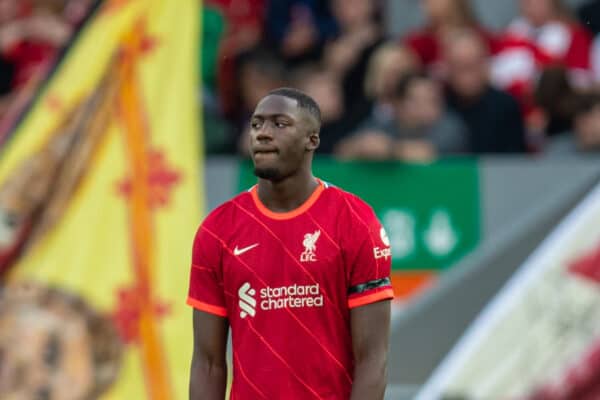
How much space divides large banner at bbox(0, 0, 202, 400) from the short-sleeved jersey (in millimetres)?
3666

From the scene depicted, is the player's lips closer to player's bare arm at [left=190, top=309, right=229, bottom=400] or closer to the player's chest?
the player's chest

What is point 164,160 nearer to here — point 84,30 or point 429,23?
point 84,30

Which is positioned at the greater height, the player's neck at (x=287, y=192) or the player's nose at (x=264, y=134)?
the player's nose at (x=264, y=134)

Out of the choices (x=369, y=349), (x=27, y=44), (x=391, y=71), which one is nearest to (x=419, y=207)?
(x=391, y=71)

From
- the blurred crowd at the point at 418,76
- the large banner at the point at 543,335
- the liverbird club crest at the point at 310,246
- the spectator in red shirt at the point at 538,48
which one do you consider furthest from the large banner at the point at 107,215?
the liverbird club crest at the point at 310,246

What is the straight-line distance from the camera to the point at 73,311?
8375 mm

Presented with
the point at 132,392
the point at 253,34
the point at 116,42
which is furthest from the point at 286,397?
the point at 253,34

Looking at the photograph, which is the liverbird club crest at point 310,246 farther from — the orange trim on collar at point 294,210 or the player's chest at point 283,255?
the orange trim on collar at point 294,210

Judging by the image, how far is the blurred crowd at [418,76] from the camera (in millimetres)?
8922

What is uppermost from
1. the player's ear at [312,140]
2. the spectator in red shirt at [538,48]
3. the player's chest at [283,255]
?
the spectator in red shirt at [538,48]

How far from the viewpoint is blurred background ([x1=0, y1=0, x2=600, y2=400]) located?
802cm

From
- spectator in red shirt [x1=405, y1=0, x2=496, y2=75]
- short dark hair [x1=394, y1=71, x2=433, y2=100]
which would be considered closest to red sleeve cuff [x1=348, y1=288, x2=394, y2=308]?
short dark hair [x1=394, y1=71, x2=433, y2=100]

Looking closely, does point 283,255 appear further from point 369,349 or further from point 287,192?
point 369,349

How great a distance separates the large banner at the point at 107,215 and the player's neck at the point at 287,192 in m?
3.70
